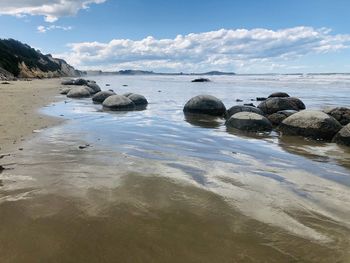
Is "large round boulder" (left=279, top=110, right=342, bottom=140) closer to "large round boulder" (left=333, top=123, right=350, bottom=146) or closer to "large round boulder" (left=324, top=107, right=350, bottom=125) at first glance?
"large round boulder" (left=333, top=123, right=350, bottom=146)

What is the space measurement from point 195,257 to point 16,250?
165cm

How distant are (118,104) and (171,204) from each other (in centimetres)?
1247

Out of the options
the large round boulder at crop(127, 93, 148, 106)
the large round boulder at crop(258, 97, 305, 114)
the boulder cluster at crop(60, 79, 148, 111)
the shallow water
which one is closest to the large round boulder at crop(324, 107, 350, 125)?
the large round boulder at crop(258, 97, 305, 114)

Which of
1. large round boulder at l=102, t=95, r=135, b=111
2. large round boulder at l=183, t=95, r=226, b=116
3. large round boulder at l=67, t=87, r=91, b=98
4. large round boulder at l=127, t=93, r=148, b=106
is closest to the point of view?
large round boulder at l=183, t=95, r=226, b=116

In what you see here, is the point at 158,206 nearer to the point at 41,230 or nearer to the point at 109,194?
the point at 109,194

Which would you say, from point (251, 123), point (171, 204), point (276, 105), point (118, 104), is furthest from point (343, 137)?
point (118, 104)

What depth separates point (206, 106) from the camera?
15211mm

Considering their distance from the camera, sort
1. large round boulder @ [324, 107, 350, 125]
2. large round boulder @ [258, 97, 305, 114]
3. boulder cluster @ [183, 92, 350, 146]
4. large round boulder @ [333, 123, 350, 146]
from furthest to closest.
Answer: large round boulder @ [258, 97, 305, 114]
large round boulder @ [324, 107, 350, 125]
boulder cluster @ [183, 92, 350, 146]
large round boulder @ [333, 123, 350, 146]

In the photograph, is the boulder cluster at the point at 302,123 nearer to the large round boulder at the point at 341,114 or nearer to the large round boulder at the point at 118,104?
the large round boulder at the point at 341,114

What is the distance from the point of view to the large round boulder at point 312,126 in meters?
10.1

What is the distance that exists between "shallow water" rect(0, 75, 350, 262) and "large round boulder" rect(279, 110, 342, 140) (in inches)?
80.5

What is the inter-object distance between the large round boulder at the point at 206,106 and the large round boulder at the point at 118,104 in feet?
9.51

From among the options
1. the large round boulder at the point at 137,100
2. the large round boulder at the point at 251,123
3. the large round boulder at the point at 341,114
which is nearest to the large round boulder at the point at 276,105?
the large round boulder at the point at 341,114

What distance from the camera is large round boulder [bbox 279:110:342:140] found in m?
10.1
